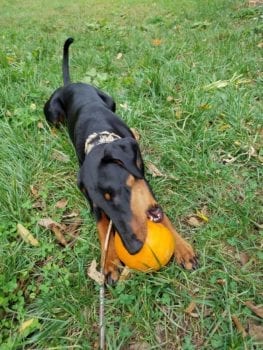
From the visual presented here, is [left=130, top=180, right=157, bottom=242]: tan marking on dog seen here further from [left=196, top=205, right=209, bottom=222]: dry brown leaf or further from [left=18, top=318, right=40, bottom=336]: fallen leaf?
[left=18, top=318, right=40, bottom=336]: fallen leaf

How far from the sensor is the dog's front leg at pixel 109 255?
257 cm

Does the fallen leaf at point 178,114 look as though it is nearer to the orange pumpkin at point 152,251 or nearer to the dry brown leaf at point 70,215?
the dry brown leaf at point 70,215

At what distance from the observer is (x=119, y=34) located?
6.91m

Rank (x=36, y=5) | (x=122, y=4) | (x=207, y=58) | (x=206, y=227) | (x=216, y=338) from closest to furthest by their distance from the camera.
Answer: (x=216, y=338) < (x=206, y=227) < (x=207, y=58) < (x=122, y=4) < (x=36, y=5)

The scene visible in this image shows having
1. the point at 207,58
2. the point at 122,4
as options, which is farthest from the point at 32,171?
the point at 122,4

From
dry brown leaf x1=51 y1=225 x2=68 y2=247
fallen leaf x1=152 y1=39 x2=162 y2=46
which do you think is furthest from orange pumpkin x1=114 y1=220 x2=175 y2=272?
fallen leaf x1=152 y1=39 x2=162 y2=46

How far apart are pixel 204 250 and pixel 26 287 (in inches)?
46.4

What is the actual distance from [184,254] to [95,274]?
0.58m

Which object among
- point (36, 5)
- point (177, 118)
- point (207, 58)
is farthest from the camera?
point (36, 5)

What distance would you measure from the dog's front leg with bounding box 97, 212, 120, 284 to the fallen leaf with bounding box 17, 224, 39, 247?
1.63 ft

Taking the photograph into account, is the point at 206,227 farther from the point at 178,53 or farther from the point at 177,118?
the point at 178,53

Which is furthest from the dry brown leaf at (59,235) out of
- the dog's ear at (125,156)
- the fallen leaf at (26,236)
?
the dog's ear at (125,156)

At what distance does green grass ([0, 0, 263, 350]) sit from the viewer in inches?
91.7

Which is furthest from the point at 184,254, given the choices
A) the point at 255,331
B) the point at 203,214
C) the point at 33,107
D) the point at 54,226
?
the point at 33,107
